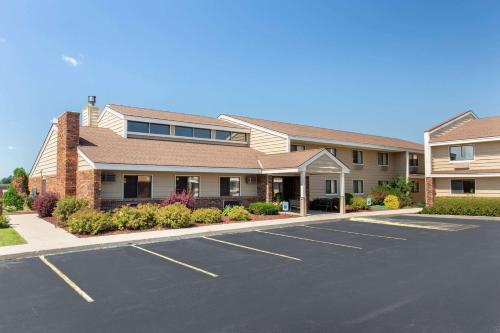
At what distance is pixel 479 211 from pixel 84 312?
26359 mm

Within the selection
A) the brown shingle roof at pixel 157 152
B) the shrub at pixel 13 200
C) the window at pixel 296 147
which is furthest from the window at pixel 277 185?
the shrub at pixel 13 200

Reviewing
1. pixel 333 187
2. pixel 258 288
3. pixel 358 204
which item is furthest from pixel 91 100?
pixel 258 288

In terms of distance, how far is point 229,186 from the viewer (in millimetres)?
23984

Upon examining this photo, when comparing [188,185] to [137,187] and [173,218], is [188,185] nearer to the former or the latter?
[137,187]

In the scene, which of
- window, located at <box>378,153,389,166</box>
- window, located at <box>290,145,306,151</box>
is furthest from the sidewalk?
window, located at <box>378,153,389,166</box>

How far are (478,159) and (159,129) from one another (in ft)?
81.4

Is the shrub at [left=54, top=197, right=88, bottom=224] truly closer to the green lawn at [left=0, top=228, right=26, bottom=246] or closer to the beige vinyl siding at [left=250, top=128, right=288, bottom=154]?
the green lawn at [left=0, top=228, right=26, bottom=246]

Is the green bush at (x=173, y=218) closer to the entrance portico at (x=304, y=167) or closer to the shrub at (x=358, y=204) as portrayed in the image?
the entrance portico at (x=304, y=167)

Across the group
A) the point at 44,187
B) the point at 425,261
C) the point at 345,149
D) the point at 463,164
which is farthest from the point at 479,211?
the point at 44,187

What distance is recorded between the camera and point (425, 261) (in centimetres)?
1052

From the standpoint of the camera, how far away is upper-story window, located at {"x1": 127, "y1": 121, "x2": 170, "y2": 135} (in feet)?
78.6

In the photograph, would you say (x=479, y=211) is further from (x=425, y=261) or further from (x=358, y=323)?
(x=358, y=323)

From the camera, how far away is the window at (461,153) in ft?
91.4

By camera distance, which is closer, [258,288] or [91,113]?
[258,288]
